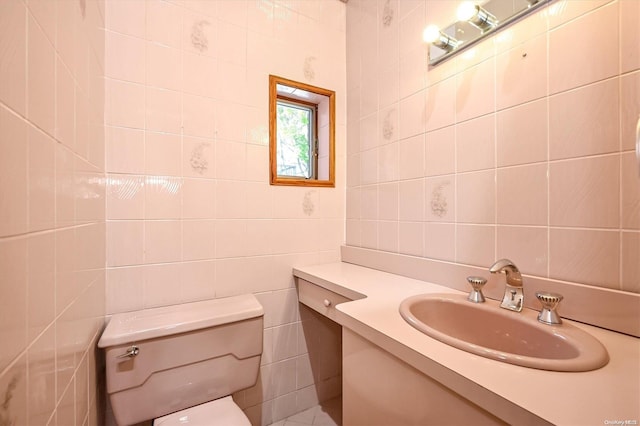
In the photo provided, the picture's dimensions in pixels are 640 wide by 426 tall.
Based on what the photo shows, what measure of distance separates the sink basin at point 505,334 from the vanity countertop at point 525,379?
16 mm

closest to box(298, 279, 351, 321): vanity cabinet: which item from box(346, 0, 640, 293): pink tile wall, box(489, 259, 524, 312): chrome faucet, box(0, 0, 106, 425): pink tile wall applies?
box(346, 0, 640, 293): pink tile wall

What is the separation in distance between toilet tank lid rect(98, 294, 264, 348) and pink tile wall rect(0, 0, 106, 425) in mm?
99

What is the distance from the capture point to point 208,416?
0.92m

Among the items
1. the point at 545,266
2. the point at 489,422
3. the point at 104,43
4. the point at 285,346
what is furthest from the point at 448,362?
the point at 104,43

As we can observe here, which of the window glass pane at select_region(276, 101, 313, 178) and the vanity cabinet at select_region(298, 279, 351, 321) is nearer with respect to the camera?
the vanity cabinet at select_region(298, 279, 351, 321)

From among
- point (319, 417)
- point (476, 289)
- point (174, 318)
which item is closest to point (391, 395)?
point (476, 289)

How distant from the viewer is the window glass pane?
143 centimetres

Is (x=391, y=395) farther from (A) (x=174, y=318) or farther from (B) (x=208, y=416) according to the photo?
(A) (x=174, y=318)

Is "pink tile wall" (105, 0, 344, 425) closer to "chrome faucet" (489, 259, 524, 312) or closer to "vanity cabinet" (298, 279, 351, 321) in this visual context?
"vanity cabinet" (298, 279, 351, 321)

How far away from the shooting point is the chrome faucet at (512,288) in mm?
738

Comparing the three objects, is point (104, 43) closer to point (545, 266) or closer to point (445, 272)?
point (445, 272)

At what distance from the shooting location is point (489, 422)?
443 mm

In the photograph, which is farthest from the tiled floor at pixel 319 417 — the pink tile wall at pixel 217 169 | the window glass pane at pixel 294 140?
the window glass pane at pixel 294 140

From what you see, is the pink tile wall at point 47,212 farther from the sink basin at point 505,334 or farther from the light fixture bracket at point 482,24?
the light fixture bracket at point 482,24
